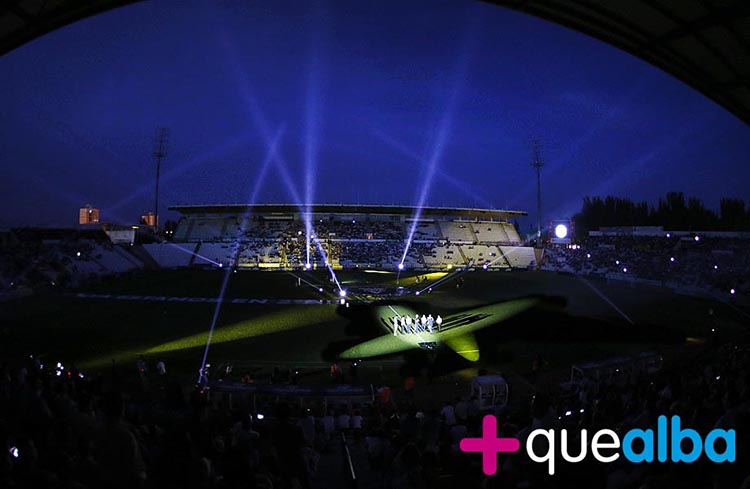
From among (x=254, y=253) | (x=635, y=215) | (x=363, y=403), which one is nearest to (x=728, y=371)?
(x=363, y=403)

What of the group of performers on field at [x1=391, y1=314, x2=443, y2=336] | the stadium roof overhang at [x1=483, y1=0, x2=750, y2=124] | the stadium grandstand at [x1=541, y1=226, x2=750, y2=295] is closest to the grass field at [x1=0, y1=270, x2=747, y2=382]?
the group of performers on field at [x1=391, y1=314, x2=443, y2=336]

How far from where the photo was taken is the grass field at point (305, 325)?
17188 millimetres

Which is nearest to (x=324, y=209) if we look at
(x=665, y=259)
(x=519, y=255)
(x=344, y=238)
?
(x=344, y=238)

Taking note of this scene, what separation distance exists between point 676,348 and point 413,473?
56.7 ft

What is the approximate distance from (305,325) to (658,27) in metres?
18.2

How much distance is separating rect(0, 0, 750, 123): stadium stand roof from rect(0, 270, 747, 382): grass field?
10168 millimetres

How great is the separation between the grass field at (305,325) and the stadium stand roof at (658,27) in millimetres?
10168

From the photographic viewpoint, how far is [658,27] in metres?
7.34

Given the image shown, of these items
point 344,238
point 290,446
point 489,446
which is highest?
point 344,238

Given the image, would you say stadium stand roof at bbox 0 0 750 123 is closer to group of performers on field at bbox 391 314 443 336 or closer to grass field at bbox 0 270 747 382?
grass field at bbox 0 270 747 382

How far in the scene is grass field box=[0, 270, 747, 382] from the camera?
17188 millimetres

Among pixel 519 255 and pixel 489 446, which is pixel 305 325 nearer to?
pixel 489 446

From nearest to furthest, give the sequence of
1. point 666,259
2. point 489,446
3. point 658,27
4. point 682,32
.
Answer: point 489,446 → point 682,32 → point 658,27 → point 666,259

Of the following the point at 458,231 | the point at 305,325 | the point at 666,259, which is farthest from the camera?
the point at 458,231
